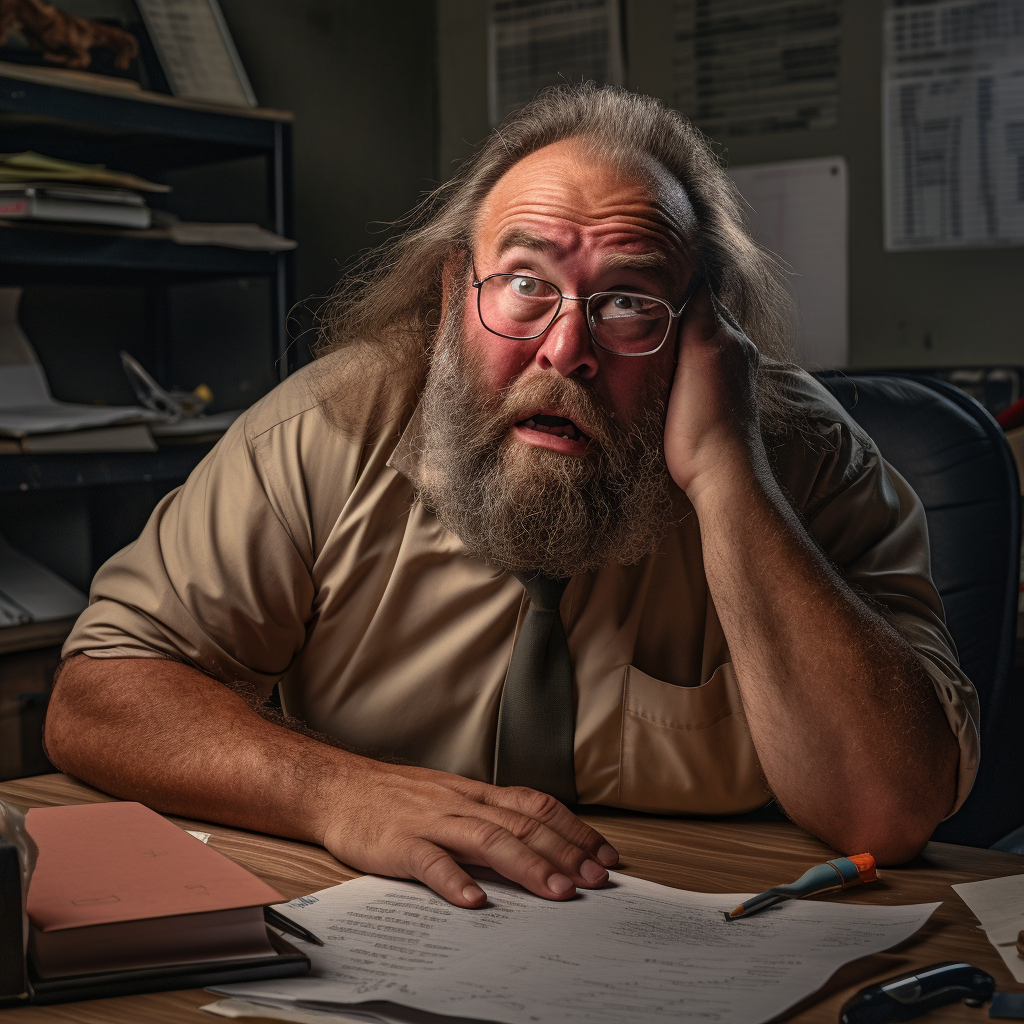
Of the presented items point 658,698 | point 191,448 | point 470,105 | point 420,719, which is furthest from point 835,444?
point 470,105

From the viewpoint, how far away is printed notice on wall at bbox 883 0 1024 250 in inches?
88.0

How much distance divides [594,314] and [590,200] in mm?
Result: 121

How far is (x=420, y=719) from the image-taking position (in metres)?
1.09

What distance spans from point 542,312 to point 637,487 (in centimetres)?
19

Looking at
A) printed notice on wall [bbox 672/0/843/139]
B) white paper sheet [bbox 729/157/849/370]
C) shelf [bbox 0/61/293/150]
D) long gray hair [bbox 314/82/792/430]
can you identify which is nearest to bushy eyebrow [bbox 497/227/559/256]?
long gray hair [bbox 314/82/792/430]

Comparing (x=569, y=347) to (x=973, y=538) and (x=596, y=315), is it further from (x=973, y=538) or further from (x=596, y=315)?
(x=973, y=538)

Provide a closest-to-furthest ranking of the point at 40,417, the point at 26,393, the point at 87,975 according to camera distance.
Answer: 1. the point at 87,975
2. the point at 40,417
3. the point at 26,393

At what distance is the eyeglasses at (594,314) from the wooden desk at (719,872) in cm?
45

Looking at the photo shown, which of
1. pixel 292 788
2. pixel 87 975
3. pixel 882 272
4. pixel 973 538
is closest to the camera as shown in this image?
pixel 87 975

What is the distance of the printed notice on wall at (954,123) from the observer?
224 cm

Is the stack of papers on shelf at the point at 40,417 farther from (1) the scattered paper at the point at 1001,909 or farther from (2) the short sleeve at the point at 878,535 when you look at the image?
(1) the scattered paper at the point at 1001,909

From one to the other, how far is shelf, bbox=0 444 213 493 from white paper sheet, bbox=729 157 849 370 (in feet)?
4.37

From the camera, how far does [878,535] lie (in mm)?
1143

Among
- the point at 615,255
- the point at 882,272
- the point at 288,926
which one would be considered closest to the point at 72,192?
the point at 615,255
